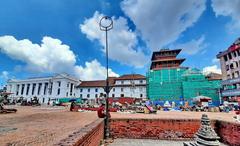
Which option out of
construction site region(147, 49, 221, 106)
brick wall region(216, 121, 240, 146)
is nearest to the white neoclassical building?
construction site region(147, 49, 221, 106)

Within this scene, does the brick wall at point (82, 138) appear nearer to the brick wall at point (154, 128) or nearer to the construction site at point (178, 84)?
the brick wall at point (154, 128)

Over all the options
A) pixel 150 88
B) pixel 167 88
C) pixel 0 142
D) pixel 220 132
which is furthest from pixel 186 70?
pixel 0 142

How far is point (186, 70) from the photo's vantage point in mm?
46500

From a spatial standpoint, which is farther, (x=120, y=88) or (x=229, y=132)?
(x=120, y=88)

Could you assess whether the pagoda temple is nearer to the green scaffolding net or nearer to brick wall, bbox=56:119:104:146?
the green scaffolding net

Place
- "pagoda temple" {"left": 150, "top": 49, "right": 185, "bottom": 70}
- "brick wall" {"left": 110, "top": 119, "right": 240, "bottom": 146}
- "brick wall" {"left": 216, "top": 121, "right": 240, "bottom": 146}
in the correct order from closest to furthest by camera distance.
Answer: "brick wall" {"left": 216, "top": 121, "right": 240, "bottom": 146}
"brick wall" {"left": 110, "top": 119, "right": 240, "bottom": 146}
"pagoda temple" {"left": 150, "top": 49, "right": 185, "bottom": 70}

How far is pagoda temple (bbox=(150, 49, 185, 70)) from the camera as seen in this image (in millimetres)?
50531

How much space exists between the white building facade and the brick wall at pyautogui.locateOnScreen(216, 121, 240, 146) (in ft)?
137

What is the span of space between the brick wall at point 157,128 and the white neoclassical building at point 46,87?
2066 inches

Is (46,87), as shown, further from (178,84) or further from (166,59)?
(178,84)

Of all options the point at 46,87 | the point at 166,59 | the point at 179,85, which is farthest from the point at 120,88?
the point at 46,87

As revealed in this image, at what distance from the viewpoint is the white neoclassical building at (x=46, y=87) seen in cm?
5681

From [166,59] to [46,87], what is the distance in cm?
4629

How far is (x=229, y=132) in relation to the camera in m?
6.62
